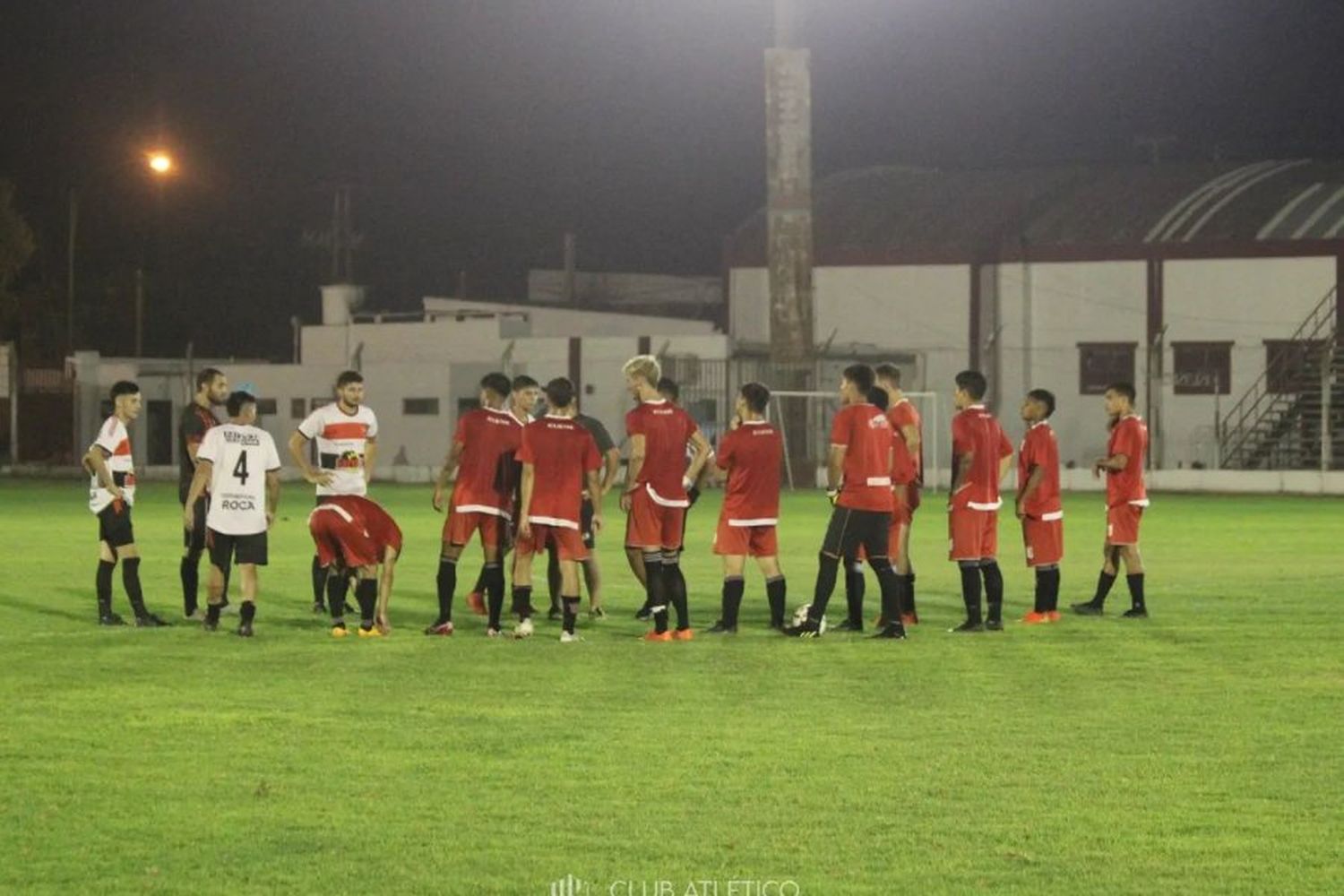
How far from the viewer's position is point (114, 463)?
17.0 meters

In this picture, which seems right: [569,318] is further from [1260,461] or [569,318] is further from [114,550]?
Result: [114,550]

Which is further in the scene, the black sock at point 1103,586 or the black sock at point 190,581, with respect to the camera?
the black sock at point 1103,586

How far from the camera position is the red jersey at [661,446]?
51.7ft

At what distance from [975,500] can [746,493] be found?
1776mm

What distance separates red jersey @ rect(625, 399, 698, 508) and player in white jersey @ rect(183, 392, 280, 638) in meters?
2.58

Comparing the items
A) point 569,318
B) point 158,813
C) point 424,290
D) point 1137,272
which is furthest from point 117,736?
point 424,290

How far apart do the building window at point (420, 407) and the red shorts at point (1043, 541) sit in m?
40.0

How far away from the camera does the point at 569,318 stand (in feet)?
209

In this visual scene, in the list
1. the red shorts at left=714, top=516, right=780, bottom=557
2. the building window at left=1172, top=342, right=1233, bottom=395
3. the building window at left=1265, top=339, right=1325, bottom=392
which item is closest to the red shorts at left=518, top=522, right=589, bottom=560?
the red shorts at left=714, top=516, right=780, bottom=557

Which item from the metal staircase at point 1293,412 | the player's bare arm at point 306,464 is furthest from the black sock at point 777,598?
the metal staircase at point 1293,412

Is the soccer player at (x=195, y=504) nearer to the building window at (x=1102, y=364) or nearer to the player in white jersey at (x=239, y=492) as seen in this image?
the player in white jersey at (x=239, y=492)

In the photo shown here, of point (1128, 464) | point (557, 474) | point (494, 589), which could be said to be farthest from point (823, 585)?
point (1128, 464)

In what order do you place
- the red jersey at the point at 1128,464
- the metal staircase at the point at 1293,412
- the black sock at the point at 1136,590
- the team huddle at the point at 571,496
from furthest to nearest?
the metal staircase at the point at 1293,412
the red jersey at the point at 1128,464
the black sock at the point at 1136,590
the team huddle at the point at 571,496

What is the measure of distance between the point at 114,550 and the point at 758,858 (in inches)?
389
